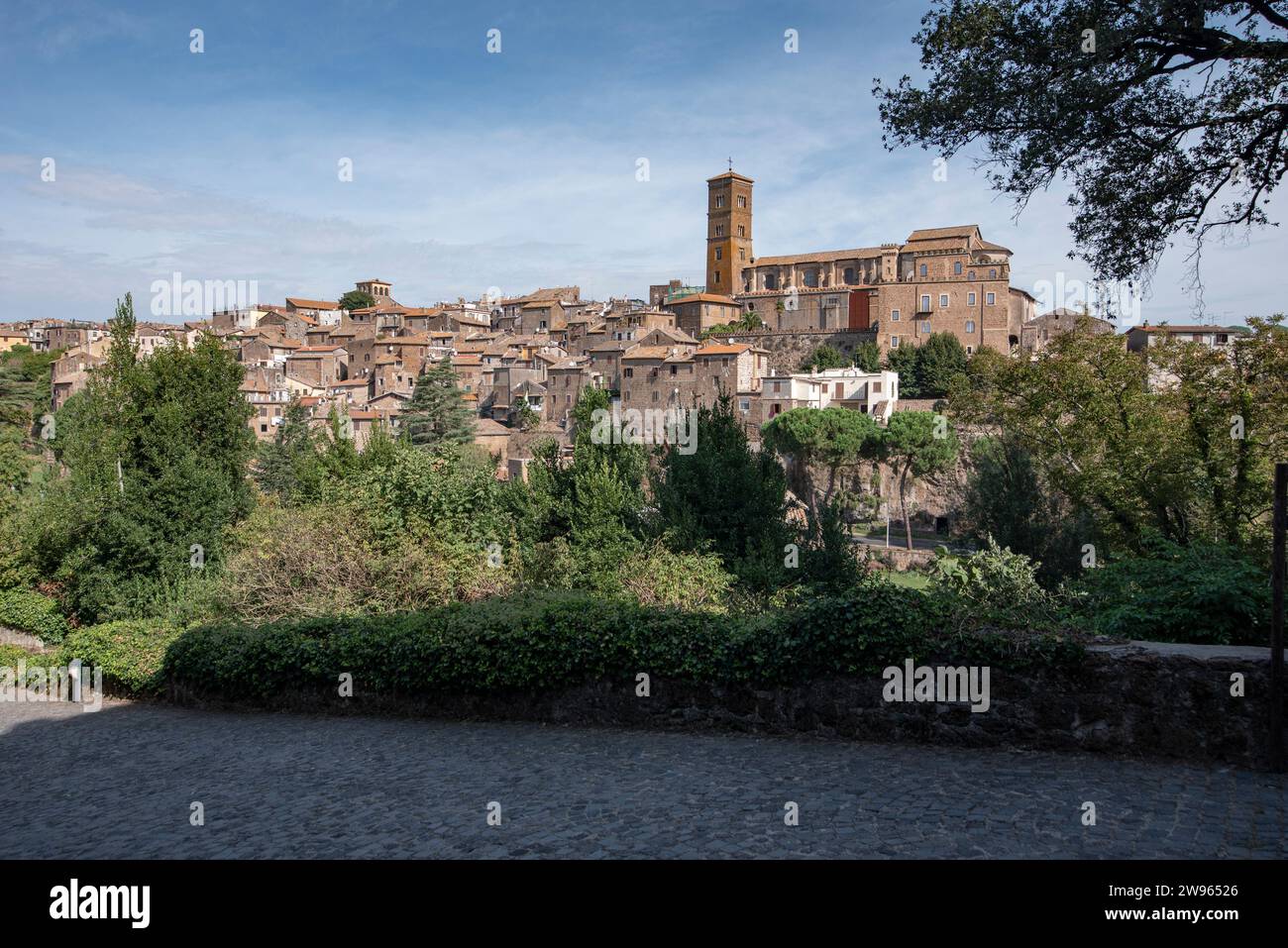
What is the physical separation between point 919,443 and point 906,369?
19.9 m

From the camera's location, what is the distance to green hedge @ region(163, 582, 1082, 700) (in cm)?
854

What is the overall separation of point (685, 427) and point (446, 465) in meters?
6.29

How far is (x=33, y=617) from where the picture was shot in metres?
22.3

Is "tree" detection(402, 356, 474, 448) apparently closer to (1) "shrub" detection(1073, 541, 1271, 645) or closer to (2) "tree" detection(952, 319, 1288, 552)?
(2) "tree" detection(952, 319, 1288, 552)

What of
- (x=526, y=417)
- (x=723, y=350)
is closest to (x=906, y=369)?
(x=723, y=350)

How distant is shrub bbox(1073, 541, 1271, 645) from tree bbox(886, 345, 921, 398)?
6467 cm

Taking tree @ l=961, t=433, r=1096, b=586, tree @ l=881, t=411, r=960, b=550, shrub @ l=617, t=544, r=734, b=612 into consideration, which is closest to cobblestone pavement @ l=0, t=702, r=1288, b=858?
shrub @ l=617, t=544, r=734, b=612

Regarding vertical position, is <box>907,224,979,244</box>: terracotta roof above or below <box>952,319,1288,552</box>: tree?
above

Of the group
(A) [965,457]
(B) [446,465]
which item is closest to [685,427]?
(B) [446,465]

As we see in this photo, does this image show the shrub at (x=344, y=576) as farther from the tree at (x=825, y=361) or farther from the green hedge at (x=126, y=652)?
the tree at (x=825, y=361)

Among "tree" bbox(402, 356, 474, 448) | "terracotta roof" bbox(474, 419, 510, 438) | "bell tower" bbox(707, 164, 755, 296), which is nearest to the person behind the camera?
"tree" bbox(402, 356, 474, 448)

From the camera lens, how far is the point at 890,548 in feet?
156

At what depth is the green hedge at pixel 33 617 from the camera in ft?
73.2
